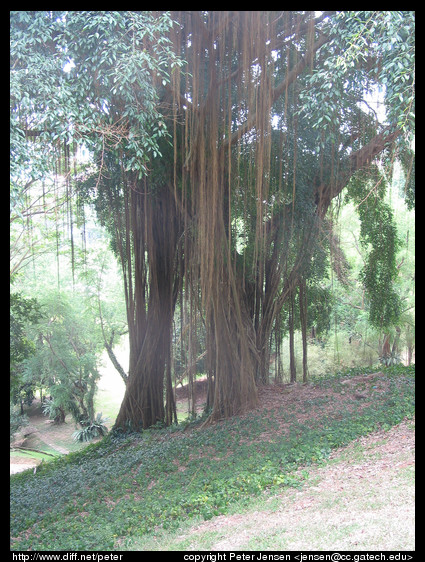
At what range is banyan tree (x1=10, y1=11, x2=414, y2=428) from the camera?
16.5ft

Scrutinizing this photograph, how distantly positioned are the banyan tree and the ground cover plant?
2.97ft

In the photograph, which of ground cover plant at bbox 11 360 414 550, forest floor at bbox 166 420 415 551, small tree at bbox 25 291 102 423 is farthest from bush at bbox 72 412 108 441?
forest floor at bbox 166 420 415 551

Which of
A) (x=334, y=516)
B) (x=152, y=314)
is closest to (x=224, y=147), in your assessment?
(x=152, y=314)

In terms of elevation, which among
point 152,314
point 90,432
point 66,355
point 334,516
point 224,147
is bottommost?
point 90,432

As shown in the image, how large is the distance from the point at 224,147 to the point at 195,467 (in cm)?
404

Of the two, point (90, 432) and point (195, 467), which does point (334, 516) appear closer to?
point (195, 467)

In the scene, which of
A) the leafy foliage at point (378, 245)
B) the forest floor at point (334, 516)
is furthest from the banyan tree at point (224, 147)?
the forest floor at point (334, 516)

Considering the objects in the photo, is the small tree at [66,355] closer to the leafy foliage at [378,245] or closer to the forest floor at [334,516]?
the leafy foliage at [378,245]

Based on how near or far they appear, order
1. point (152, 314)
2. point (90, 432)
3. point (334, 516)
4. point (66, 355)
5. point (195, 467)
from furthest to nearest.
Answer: point (66, 355), point (90, 432), point (152, 314), point (195, 467), point (334, 516)

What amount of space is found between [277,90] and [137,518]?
542cm

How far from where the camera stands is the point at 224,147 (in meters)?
6.67

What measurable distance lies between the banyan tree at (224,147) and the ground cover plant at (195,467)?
35.6 inches
